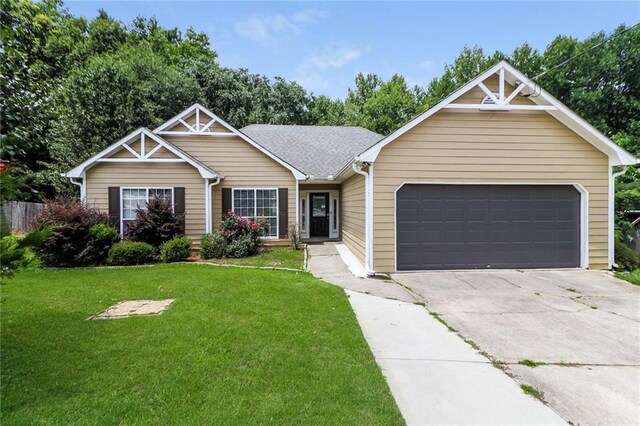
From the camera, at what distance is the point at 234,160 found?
1227cm

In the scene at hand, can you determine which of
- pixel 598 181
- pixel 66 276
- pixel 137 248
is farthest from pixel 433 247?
pixel 66 276

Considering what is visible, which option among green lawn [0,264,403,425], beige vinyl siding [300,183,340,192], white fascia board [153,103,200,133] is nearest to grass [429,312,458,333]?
green lawn [0,264,403,425]

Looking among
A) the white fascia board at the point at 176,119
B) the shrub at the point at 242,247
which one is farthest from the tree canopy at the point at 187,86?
the shrub at the point at 242,247

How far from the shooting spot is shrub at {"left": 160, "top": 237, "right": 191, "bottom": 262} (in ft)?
32.7

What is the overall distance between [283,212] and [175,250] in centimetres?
398

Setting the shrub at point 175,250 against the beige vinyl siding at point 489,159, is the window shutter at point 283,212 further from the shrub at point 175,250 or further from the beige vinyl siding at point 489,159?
the beige vinyl siding at point 489,159

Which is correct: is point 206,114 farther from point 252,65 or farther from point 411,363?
point 252,65

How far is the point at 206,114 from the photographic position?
12305mm

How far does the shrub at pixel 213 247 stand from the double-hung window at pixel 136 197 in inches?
74.3

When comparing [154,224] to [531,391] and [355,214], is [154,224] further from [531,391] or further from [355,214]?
[531,391]

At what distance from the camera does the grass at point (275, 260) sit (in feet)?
31.1

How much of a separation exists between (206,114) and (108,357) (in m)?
10.4

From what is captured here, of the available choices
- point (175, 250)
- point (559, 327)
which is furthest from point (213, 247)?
point (559, 327)

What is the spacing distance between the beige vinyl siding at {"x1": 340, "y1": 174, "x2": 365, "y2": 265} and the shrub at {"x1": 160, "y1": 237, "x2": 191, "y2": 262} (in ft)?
17.3
